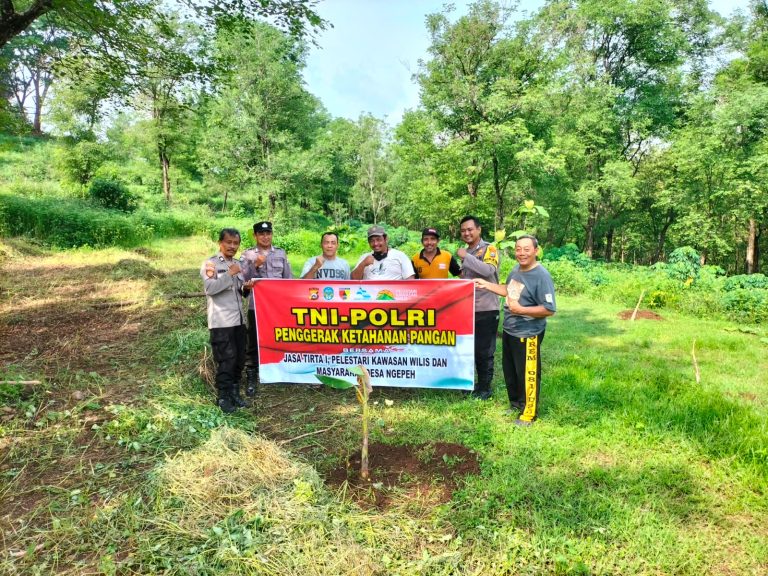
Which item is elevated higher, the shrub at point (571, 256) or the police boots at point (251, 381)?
the shrub at point (571, 256)

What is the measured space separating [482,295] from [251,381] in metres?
2.82

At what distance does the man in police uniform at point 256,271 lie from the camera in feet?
15.5

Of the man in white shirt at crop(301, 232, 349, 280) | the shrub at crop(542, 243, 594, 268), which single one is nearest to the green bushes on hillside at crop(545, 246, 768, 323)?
the shrub at crop(542, 243, 594, 268)

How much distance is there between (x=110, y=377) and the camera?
15.9 ft

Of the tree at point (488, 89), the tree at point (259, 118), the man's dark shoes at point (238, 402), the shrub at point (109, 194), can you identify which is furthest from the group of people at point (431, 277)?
the tree at point (259, 118)

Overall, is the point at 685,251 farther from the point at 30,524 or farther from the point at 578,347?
the point at 30,524

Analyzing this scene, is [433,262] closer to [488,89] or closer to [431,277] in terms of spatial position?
[431,277]

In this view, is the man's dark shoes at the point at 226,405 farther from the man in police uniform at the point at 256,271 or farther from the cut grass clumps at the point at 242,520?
the cut grass clumps at the point at 242,520

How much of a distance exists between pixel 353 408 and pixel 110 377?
2.84 meters

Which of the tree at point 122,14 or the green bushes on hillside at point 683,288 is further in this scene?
the green bushes on hillside at point 683,288

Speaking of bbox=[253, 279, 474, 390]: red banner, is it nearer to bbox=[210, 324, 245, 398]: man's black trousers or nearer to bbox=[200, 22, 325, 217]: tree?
bbox=[210, 324, 245, 398]: man's black trousers

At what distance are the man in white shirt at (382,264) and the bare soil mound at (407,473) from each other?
73.1 inches

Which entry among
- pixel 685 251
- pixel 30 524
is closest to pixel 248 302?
pixel 30 524

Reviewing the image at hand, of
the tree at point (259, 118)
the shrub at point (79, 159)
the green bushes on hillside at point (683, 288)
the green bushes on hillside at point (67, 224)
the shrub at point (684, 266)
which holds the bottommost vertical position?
the green bushes on hillside at point (683, 288)
